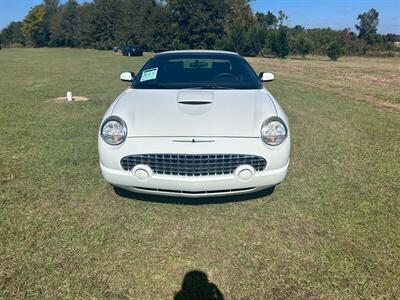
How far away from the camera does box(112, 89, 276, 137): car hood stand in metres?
3.05

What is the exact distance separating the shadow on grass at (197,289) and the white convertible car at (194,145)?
0.75 metres

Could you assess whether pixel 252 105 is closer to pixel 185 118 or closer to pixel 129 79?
pixel 185 118

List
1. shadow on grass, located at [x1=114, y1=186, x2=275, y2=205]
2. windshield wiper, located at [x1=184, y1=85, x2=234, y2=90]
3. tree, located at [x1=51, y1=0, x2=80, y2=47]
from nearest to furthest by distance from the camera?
shadow on grass, located at [x1=114, y1=186, x2=275, y2=205], windshield wiper, located at [x1=184, y1=85, x2=234, y2=90], tree, located at [x1=51, y1=0, x2=80, y2=47]

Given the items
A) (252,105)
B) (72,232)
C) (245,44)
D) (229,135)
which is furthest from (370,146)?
(245,44)

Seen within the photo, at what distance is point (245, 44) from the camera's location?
42969 mm

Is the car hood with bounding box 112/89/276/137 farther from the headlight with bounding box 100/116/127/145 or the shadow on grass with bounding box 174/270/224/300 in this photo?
the shadow on grass with bounding box 174/270/224/300

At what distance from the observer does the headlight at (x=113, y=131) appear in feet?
10.2

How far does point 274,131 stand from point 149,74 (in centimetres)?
190

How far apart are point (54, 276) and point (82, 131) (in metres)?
3.96

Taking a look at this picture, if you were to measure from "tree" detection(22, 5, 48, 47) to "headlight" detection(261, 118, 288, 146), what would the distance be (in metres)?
105

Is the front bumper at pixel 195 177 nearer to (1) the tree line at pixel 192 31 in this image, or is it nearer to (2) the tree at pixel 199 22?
(1) the tree line at pixel 192 31

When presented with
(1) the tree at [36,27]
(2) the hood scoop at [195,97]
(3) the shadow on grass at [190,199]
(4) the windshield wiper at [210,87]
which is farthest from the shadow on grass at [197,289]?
(1) the tree at [36,27]

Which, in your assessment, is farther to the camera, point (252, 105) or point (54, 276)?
point (252, 105)

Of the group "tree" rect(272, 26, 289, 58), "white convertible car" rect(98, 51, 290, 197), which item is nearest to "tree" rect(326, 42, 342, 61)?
"tree" rect(272, 26, 289, 58)
